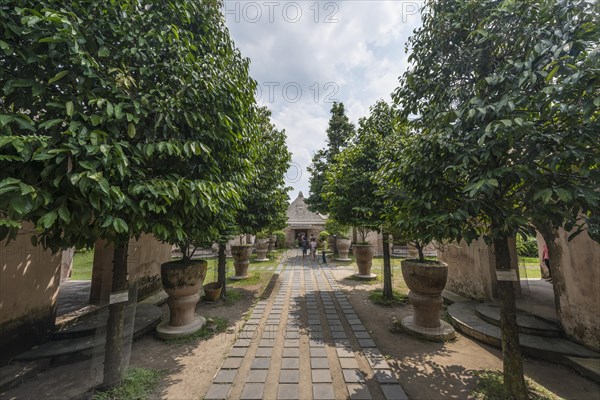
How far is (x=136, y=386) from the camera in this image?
3387 mm

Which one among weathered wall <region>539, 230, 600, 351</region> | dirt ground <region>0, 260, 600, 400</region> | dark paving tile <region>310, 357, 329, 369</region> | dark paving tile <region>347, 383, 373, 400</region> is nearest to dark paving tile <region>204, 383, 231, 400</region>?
dirt ground <region>0, 260, 600, 400</region>

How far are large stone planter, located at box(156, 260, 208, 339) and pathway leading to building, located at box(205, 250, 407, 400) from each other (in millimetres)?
1260

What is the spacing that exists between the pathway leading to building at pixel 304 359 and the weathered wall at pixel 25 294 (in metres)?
3.88

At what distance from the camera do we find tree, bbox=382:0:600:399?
221cm

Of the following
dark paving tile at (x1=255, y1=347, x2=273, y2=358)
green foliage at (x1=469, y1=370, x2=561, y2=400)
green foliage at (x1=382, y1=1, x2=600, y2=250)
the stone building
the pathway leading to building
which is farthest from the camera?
the stone building

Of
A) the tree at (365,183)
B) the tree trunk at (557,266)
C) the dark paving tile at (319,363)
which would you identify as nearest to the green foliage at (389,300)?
the tree at (365,183)

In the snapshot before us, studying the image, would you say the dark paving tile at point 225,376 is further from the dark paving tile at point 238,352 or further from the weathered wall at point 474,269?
the weathered wall at point 474,269

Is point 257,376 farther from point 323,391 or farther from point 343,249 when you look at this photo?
point 343,249

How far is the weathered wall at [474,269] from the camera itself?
21.5ft

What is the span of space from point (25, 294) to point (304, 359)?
17.8 ft

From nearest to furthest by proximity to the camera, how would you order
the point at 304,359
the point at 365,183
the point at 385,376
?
the point at 385,376, the point at 304,359, the point at 365,183

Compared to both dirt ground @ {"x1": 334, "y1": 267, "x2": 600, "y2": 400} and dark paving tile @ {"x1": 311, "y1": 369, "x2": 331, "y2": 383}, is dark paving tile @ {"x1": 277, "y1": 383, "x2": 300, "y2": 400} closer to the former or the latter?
dark paving tile @ {"x1": 311, "y1": 369, "x2": 331, "y2": 383}

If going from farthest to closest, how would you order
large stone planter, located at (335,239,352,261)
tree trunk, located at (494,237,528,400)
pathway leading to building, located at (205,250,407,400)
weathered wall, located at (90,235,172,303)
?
large stone planter, located at (335,239,352,261)
weathered wall, located at (90,235,172,303)
pathway leading to building, located at (205,250,407,400)
tree trunk, located at (494,237,528,400)

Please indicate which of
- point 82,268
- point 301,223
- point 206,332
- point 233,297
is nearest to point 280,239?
point 301,223
